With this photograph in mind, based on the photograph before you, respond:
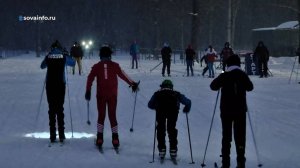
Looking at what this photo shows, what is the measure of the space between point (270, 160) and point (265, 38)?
47.0 meters

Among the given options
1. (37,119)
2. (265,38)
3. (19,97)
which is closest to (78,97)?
(19,97)

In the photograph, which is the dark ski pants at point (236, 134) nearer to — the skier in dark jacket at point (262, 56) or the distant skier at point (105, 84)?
the distant skier at point (105, 84)

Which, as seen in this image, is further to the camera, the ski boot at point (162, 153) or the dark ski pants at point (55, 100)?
the dark ski pants at point (55, 100)

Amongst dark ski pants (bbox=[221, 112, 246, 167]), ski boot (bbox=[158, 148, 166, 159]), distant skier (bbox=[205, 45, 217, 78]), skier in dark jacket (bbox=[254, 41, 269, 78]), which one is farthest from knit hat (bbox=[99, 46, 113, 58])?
skier in dark jacket (bbox=[254, 41, 269, 78])

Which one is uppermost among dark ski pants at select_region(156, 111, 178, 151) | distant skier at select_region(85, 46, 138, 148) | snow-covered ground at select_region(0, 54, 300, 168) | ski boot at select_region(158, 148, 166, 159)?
distant skier at select_region(85, 46, 138, 148)

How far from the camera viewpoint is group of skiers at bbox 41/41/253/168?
26.2 feet

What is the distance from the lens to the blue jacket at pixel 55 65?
33.7 feet

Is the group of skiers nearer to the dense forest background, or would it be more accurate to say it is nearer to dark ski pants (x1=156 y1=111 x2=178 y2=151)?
dark ski pants (x1=156 y1=111 x2=178 y2=151)

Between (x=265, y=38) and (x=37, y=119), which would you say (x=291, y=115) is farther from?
(x=265, y=38)

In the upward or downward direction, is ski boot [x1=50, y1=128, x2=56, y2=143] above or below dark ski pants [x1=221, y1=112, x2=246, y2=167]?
below

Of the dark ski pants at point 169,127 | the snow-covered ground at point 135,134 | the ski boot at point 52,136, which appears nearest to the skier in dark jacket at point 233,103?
the snow-covered ground at point 135,134

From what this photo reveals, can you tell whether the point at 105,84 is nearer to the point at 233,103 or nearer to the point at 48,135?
the point at 48,135

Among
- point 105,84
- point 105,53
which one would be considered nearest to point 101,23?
point 105,53

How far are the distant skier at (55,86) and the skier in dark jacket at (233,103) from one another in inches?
136
